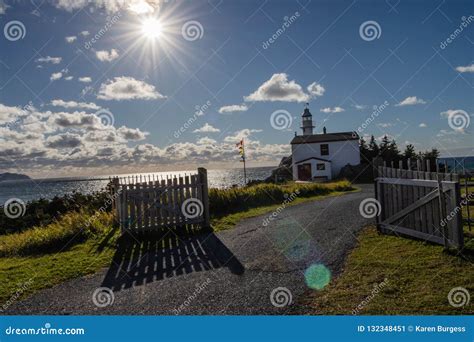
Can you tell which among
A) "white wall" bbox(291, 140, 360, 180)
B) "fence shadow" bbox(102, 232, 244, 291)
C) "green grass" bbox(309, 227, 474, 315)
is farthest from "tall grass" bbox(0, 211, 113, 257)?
"white wall" bbox(291, 140, 360, 180)

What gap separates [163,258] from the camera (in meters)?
7.27

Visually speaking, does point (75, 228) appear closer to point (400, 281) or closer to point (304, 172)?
point (400, 281)

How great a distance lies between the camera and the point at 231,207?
45.4ft

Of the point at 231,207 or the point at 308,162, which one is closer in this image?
the point at 231,207

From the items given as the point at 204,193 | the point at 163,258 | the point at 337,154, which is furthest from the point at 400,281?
→ the point at 337,154

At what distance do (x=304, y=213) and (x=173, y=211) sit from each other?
461cm

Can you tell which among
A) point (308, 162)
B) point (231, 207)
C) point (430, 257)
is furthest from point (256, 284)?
point (308, 162)

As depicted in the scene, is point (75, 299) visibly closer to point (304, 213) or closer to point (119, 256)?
point (119, 256)

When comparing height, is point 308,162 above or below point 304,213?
above

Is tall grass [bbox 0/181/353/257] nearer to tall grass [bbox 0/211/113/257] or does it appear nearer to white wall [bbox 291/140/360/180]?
tall grass [bbox 0/211/113/257]

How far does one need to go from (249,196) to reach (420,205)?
8940mm

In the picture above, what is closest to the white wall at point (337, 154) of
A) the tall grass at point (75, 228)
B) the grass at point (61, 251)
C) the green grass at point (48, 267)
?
the tall grass at point (75, 228)

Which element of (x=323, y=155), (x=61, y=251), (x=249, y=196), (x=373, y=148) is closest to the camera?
(x=61, y=251)

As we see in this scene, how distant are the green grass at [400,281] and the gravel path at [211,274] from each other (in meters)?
0.36
